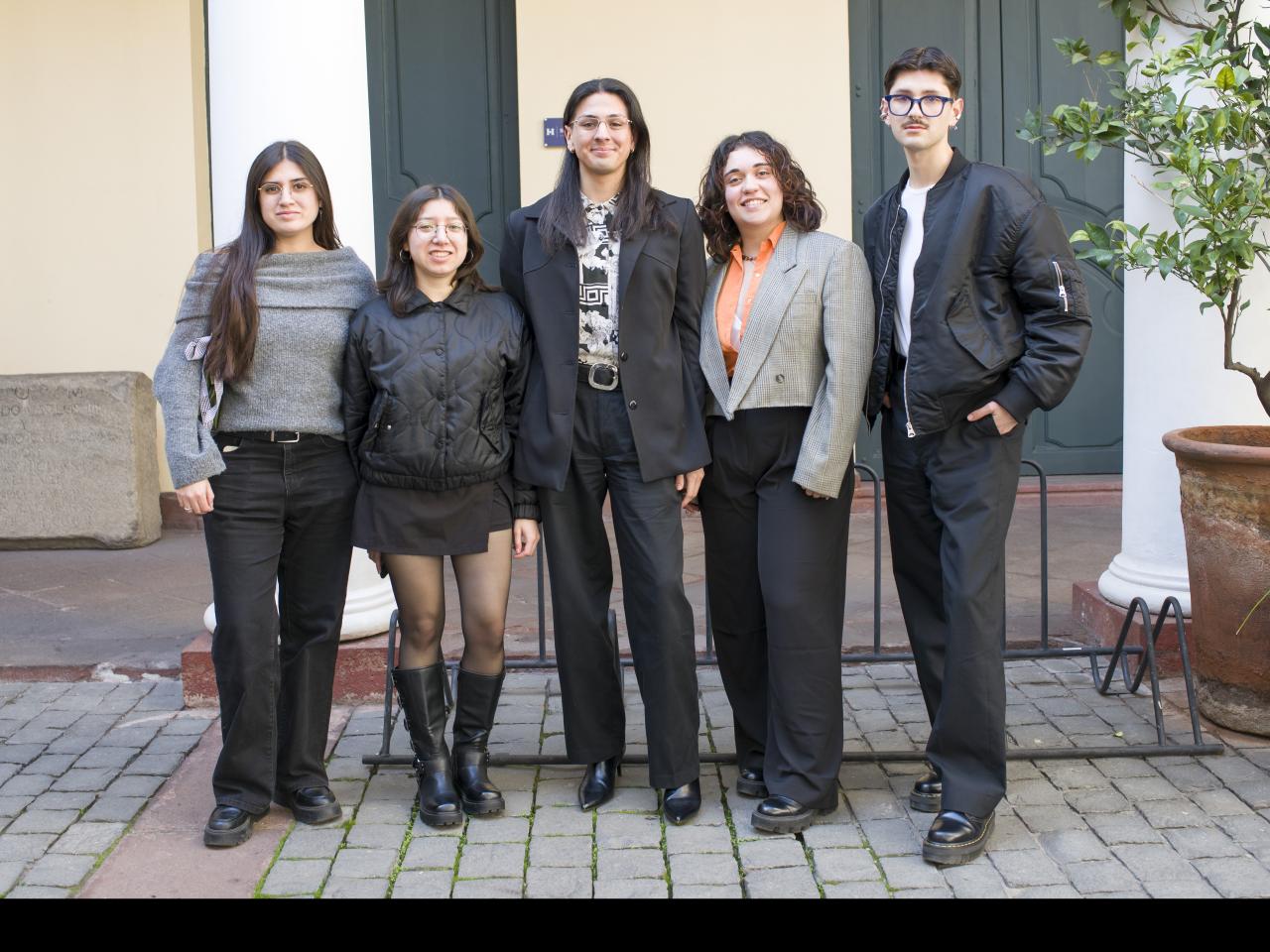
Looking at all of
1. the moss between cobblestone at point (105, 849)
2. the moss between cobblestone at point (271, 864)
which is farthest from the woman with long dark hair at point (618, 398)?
the moss between cobblestone at point (105, 849)

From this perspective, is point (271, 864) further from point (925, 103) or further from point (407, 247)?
point (925, 103)

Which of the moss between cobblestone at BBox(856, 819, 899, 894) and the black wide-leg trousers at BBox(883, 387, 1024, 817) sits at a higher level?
the black wide-leg trousers at BBox(883, 387, 1024, 817)

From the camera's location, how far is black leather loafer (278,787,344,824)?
3916 mm

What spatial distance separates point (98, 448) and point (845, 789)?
4788 millimetres

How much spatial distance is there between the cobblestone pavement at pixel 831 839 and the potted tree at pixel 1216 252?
314 millimetres

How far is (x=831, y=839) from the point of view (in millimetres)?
3756

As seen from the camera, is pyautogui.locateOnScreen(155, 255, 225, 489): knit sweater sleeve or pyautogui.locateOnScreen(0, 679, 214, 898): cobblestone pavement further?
pyautogui.locateOnScreen(0, 679, 214, 898): cobblestone pavement

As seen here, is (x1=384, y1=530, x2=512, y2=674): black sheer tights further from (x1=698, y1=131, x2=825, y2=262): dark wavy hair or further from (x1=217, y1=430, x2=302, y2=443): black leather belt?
(x1=698, y1=131, x2=825, y2=262): dark wavy hair

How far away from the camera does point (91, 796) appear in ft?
13.8

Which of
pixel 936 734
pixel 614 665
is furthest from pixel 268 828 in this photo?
pixel 936 734

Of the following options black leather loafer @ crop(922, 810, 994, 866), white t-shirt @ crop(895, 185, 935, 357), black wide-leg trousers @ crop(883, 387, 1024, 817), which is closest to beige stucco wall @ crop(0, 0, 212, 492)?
white t-shirt @ crop(895, 185, 935, 357)

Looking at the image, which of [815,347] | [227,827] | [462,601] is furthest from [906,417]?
[227,827]

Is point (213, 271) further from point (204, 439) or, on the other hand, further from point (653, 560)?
point (653, 560)

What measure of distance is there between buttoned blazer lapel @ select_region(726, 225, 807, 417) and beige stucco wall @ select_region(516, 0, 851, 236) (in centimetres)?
395
